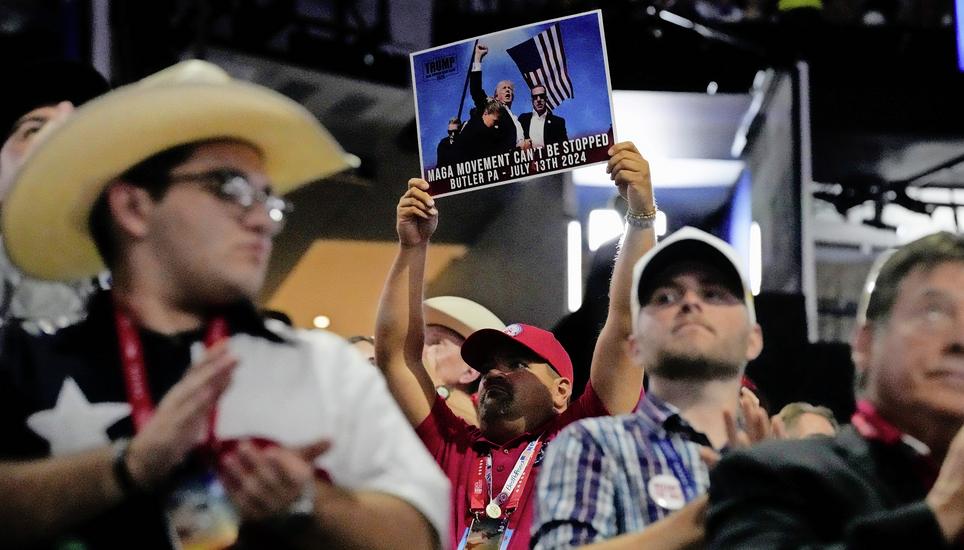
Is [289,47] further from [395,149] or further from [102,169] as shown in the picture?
[102,169]

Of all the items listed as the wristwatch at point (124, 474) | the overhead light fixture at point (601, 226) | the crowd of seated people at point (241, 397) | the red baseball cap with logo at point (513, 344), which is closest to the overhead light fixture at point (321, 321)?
the overhead light fixture at point (601, 226)

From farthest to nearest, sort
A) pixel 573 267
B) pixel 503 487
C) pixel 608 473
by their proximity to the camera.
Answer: pixel 573 267, pixel 503 487, pixel 608 473

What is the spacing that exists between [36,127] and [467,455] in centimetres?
136

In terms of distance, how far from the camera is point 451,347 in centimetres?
375

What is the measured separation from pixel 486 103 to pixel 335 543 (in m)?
1.45

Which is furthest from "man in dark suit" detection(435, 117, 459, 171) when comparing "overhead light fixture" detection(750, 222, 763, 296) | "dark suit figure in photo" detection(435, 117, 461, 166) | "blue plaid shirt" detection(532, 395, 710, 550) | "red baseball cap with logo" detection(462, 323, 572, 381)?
"overhead light fixture" detection(750, 222, 763, 296)

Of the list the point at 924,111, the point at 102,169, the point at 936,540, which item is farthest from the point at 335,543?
the point at 924,111

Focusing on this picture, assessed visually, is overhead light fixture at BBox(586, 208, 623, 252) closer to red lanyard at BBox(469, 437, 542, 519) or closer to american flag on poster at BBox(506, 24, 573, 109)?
red lanyard at BBox(469, 437, 542, 519)

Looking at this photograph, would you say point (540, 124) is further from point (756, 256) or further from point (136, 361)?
→ point (756, 256)

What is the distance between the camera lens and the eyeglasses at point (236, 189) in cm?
150

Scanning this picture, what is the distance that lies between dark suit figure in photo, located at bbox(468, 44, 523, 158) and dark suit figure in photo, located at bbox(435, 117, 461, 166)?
5 centimetres

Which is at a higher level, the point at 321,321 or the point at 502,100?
the point at 502,100

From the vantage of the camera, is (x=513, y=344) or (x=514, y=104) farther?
(x=513, y=344)

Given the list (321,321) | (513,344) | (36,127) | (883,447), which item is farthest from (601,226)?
(883,447)
